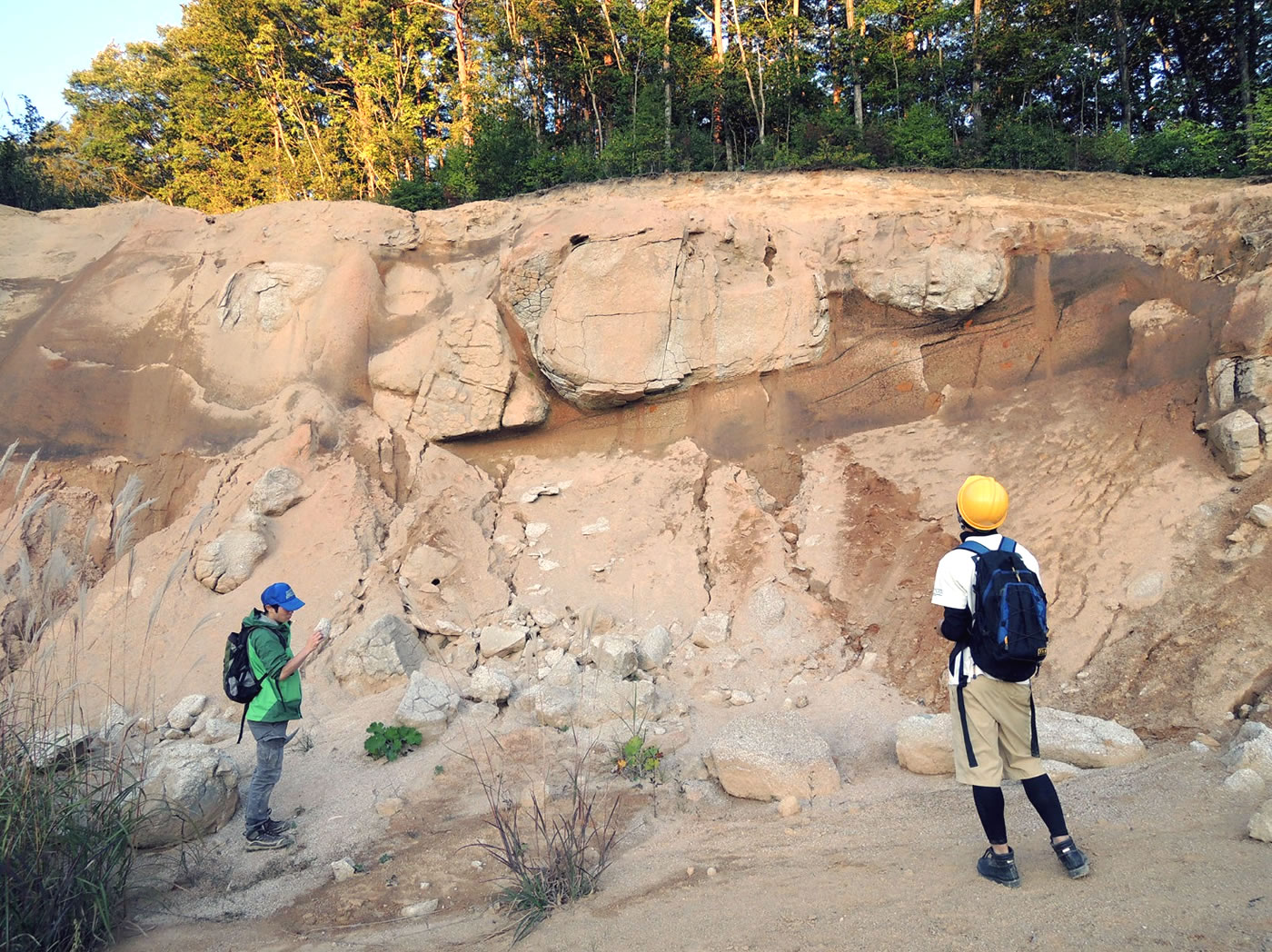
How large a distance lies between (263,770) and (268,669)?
0.59 m

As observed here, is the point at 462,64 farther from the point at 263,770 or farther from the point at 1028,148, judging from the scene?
the point at 263,770


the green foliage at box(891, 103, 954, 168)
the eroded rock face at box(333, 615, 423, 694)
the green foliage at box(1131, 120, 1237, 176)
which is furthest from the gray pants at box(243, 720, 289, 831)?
the green foliage at box(1131, 120, 1237, 176)

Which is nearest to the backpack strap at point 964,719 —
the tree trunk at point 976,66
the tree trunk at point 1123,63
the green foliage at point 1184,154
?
the green foliage at point 1184,154

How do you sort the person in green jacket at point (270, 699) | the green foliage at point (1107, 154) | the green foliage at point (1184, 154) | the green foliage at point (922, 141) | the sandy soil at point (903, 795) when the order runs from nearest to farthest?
the sandy soil at point (903, 795)
the person in green jacket at point (270, 699)
the green foliage at point (1107, 154)
the green foliage at point (1184, 154)
the green foliage at point (922, 141)

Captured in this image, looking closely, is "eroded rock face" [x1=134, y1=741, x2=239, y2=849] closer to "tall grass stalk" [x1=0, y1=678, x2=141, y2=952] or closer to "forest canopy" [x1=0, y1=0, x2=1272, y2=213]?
"tall grass stalk" [x1=0, y1=678, x2=141, y2=952]

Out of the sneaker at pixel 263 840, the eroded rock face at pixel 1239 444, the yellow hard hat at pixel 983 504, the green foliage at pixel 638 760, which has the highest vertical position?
the yellow hard hat at pixel 983 504

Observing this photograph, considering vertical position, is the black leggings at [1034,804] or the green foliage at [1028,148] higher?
the green foliage at [1028,148]

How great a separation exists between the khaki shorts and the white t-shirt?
0.07 m

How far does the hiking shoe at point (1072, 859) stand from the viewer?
10.6 ft

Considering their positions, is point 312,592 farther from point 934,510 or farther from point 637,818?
point 934,510

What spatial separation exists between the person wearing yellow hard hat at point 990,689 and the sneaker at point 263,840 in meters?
3.64

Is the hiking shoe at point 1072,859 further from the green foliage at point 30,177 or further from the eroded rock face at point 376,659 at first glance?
the green foliage at point 30,177

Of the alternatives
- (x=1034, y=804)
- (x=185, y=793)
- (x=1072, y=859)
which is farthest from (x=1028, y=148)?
(x=185, y=793)

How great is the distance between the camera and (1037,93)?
15.6 m
